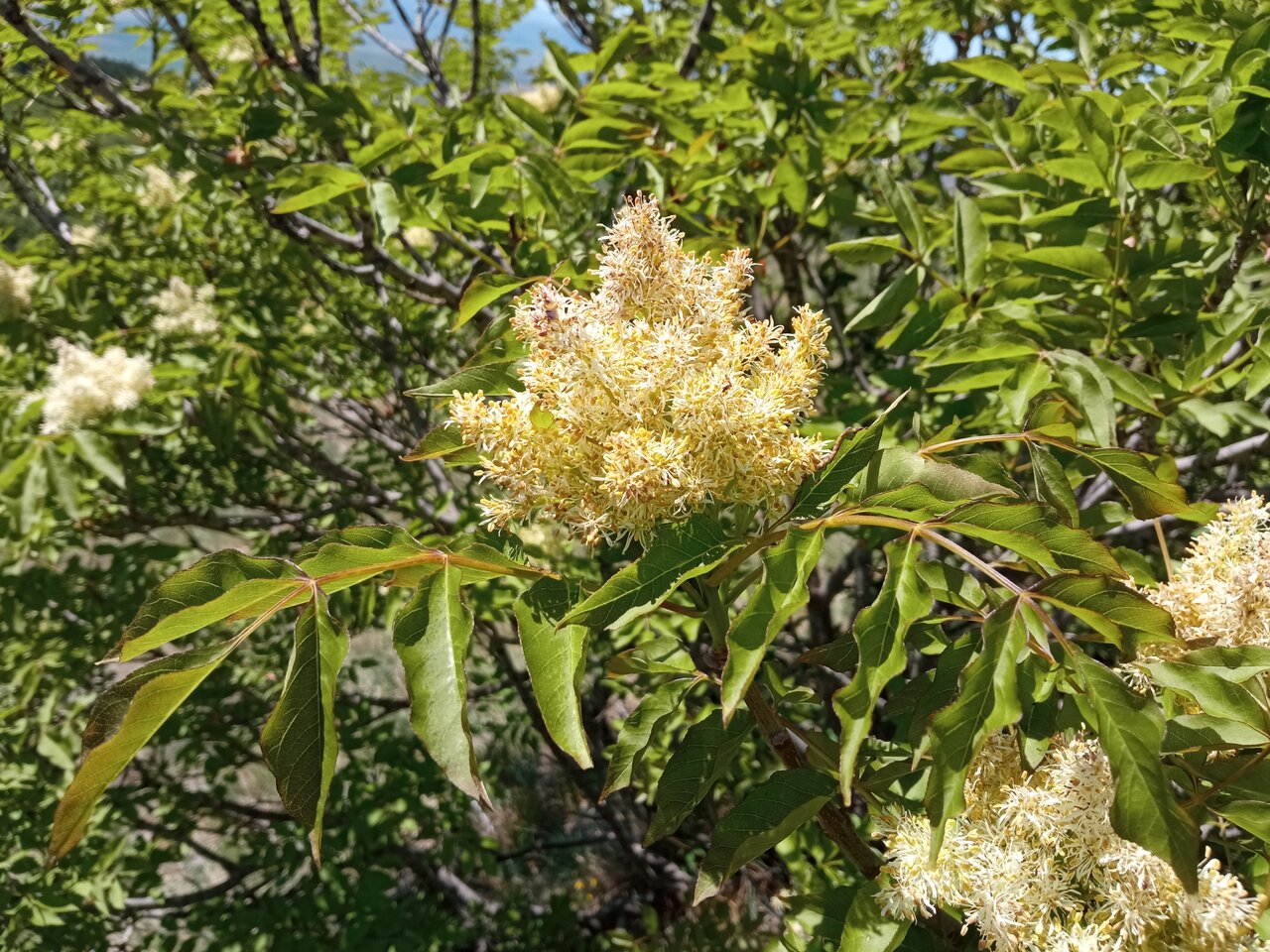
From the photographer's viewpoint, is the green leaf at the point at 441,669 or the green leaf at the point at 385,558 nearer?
→ the green leaf at the point at 441,669

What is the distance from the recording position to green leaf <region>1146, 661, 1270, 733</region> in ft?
2.81

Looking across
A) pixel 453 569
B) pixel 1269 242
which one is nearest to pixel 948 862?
pixel 453 569

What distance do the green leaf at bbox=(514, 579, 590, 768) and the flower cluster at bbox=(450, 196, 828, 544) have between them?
0.10 m

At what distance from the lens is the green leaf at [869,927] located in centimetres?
95

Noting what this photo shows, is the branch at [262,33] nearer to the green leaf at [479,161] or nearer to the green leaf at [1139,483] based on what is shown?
the green leaf at [479,161]

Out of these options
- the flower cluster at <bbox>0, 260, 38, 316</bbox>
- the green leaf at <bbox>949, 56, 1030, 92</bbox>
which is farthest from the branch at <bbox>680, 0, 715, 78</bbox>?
the flower cluster at <bbox>0, 260, 38, 316</bbox>

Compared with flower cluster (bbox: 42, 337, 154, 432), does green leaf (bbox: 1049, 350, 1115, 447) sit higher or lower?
lower

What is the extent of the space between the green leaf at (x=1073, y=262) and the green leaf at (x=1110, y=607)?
96 centimetres

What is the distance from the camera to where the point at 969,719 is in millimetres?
778

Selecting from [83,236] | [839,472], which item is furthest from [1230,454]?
[83,236]

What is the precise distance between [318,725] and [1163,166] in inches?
70.3

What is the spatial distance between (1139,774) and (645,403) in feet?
2.11

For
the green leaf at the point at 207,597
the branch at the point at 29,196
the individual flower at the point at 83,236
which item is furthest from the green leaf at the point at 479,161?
the individual flower at the point at 83,236

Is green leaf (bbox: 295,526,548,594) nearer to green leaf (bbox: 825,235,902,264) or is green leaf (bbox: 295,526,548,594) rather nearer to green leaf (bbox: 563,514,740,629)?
green leaf (bbox: 563,514,740,629)
